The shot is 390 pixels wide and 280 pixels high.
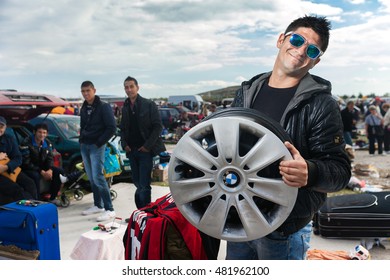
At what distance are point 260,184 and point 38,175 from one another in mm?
4029

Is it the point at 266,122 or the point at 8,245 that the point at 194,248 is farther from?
the point at 8,245

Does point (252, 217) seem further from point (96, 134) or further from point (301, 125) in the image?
point (96, 134)

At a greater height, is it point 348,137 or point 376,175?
point 348,137

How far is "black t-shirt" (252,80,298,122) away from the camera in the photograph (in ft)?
4.03

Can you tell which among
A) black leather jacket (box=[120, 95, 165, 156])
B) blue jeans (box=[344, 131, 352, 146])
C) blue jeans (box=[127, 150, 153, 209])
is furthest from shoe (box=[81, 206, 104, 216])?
blue jeans (box=[344, 131, 352, 146])

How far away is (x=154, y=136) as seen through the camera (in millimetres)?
3830

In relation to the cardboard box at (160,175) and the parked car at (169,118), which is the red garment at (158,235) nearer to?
the cardboard box at (160,175)

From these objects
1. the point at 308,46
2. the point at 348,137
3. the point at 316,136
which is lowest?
the point at 348,137

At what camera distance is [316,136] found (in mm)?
1134

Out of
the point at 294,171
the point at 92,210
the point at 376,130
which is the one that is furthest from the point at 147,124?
the point at 376,130

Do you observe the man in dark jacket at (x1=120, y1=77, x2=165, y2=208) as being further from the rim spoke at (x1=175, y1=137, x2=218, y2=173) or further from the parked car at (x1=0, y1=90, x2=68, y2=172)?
the rim spoke at (x1=175, y1=137, x2=218, y2=173)

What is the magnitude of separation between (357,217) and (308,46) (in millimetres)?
2701
